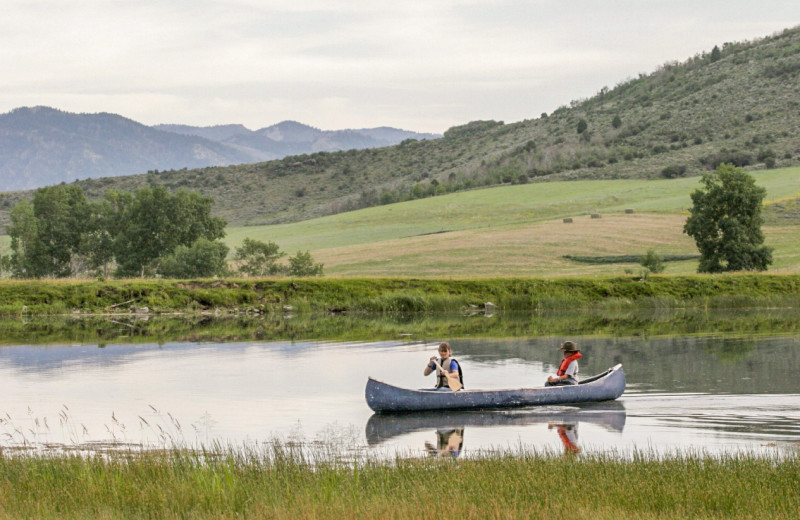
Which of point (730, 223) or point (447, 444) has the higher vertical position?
point (730, 223)

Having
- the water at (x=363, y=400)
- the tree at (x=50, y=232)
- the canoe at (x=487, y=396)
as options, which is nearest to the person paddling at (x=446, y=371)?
the canoe at (x=487, y=396)

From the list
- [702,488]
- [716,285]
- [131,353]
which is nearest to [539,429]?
[702,488]

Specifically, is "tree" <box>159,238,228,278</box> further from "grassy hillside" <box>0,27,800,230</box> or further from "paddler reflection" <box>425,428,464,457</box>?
"grassy hillside" <box>0,27,800,230</box>

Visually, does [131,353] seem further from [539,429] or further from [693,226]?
[693,226]

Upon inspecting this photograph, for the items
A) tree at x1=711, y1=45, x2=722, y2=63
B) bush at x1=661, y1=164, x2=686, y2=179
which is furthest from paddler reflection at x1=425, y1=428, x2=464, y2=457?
tree at x1=711, y1=45, x2=722, y2=63

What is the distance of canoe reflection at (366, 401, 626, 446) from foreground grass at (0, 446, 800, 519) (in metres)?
5.64

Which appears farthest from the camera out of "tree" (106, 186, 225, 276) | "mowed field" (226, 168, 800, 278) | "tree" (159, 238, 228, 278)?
"mowed field" (226, 168, 800, 278)

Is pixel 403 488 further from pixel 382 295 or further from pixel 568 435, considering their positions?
pixel 382 295

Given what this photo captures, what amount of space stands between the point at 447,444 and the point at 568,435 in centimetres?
268

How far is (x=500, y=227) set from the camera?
92688 mm

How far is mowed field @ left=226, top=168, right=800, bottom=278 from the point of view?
73.3 metres

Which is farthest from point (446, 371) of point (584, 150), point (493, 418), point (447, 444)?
point (584, 150)

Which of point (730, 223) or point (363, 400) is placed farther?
point (730, 223)

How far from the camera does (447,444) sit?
62.8 feet
